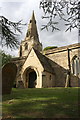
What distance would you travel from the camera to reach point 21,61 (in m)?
28.5

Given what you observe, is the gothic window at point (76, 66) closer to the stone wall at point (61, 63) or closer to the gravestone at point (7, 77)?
the stone wall at point (61, 63)

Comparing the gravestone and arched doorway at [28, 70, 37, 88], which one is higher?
the gravestone

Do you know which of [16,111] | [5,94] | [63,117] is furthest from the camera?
[5,94]

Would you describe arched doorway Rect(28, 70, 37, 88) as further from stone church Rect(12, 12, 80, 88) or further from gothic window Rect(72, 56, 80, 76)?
gothic window Rect(72, 56, 80, 76)

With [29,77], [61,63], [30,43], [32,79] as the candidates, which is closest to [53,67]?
[61,63]

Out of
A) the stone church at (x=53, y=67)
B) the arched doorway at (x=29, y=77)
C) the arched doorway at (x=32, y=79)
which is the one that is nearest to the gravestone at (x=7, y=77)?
the stone church at (x=53, y=67)

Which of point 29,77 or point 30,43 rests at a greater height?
point 30,43

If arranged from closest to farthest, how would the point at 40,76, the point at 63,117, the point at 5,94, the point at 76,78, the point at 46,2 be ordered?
the point at 63,117 → the point at 46,2 → the point at 5,94 → the point at 40,76 → the point at 76,78

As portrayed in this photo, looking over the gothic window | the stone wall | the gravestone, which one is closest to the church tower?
the stone wall

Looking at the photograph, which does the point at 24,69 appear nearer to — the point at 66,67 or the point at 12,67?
the point at 66,67

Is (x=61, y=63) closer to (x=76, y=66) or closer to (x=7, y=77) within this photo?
(x=76, y=66)

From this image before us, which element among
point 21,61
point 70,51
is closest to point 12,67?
point 70,51

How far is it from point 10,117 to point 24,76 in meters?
20.3

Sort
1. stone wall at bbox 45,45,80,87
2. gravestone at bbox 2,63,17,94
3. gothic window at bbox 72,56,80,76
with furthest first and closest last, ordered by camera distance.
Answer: gothic window at bbox 72,56,80,76, stone wall at bbox 45,45,80,87, gravestone at bbox 2,63,17,94
